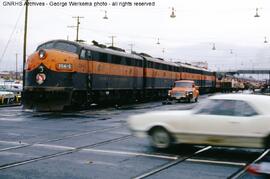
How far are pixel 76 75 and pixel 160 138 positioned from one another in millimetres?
15151

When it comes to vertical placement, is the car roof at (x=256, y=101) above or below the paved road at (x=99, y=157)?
above

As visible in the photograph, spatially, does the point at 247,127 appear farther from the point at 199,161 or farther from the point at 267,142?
the point at 199,161

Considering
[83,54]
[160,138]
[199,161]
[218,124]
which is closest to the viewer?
[199,161]

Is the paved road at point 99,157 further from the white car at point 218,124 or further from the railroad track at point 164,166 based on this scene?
the white car at point 218,124

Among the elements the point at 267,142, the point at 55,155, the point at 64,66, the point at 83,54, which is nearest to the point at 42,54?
the point at 64,66

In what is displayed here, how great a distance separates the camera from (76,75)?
85.3ft

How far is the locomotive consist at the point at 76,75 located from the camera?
25.1 metres

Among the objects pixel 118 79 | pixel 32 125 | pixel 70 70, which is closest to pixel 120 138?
pixel 32 125

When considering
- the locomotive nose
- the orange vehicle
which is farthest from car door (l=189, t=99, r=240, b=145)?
the orange vehicle

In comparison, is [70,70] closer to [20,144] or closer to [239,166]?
[20,144]

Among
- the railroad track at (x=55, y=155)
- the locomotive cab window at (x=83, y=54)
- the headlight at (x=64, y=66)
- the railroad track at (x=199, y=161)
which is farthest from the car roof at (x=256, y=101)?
the locomotive cab window at (x=83, y=54)

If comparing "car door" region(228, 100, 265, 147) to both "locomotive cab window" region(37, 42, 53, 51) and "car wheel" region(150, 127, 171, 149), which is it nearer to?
"car wheel" region(150, 127, 171, 149)

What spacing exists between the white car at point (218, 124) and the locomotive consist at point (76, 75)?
14017 mm

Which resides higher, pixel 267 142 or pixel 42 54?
pixel 42 54
